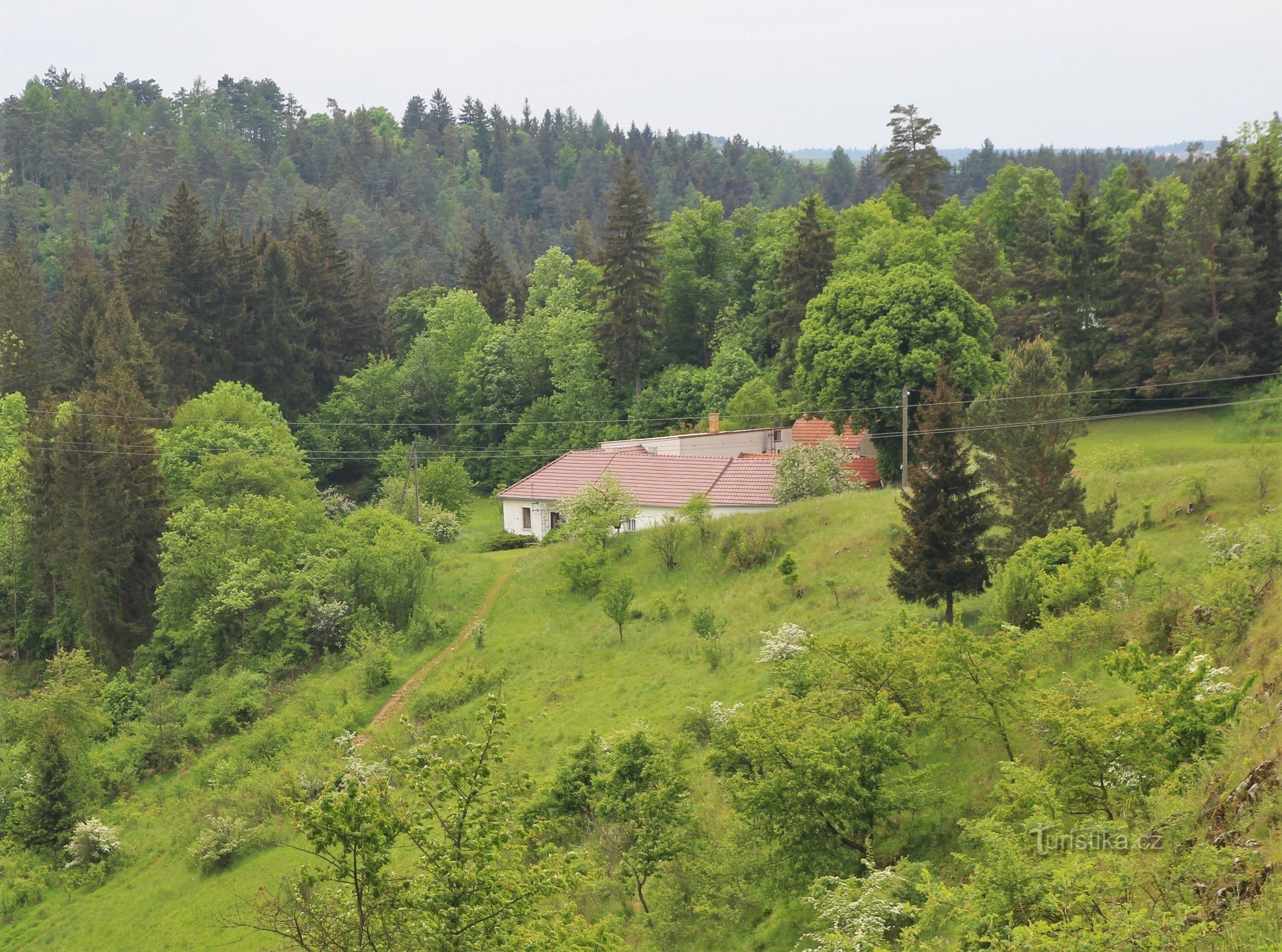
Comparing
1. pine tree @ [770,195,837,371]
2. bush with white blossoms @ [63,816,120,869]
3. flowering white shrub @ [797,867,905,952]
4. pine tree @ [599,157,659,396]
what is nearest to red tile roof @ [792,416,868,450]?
pine tree @ [770,195,837,371]

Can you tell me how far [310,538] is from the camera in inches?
1702

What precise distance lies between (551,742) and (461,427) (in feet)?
151

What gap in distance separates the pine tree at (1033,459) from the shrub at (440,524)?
26686 mm

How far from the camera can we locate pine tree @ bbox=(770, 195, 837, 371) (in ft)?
193

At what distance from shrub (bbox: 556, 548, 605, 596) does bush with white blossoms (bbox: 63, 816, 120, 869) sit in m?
15.3

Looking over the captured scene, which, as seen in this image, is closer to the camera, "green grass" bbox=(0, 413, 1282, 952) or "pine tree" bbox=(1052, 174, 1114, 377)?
"green grass" bbox=(0, 413, 1282, 952)

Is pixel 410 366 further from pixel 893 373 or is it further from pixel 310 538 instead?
pixel 893 373

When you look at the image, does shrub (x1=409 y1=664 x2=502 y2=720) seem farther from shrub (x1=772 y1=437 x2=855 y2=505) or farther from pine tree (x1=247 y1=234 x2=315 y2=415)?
pine tree (x1=247 y1=234 x2=315 y2=415)

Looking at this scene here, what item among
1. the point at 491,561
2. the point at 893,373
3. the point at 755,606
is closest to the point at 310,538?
the point at 491,561

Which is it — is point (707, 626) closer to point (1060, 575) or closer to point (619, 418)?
point (1060, 575)

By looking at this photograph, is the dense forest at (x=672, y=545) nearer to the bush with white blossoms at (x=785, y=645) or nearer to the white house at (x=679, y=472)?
the bush with white blossoms at (x=785, y=645)

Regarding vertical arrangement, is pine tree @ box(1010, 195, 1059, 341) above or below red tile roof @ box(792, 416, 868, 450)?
above

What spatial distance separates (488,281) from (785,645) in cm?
6556

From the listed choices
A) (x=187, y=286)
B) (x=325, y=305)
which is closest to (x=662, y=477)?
(x=187, y=286)
